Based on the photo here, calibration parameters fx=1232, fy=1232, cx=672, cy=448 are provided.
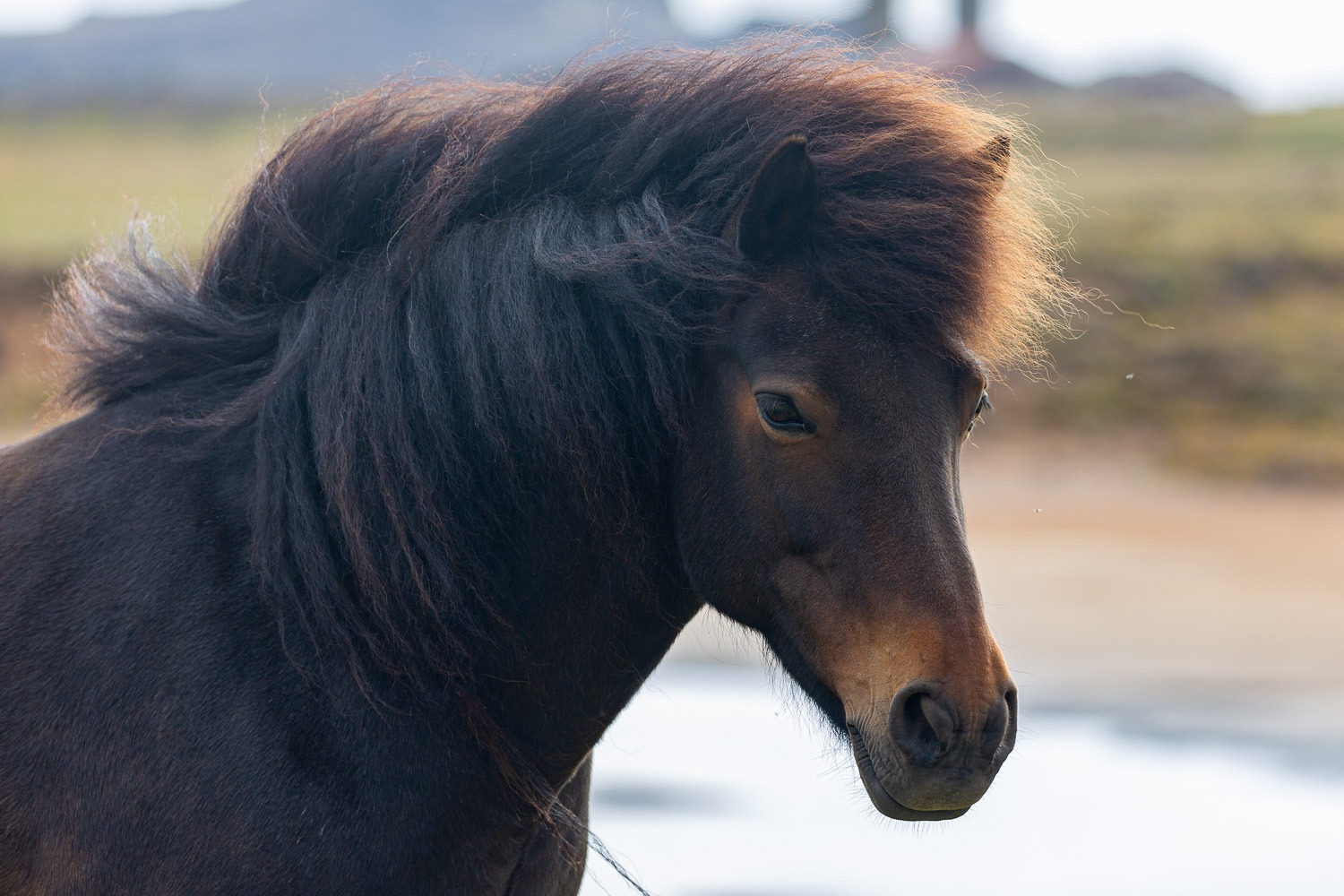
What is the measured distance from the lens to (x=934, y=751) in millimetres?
1717

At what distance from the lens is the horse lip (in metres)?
1.76

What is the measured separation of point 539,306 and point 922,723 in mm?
875

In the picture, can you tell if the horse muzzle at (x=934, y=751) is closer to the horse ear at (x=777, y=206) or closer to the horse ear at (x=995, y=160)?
the horse ear at (x=777, y=206)

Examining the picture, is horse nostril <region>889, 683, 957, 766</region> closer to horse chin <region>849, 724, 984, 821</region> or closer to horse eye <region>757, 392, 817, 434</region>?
horse chin <region>849, 724, 984, 821</region>

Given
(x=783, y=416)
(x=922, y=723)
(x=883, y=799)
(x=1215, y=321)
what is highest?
(x=783, y=416)

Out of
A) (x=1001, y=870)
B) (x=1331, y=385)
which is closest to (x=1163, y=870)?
(x=1001, y=870)

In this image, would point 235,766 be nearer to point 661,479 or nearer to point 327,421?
point 327,421

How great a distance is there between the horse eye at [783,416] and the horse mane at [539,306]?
0.16 metres

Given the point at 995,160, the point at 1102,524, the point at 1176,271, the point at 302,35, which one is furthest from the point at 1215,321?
the point at 302,35

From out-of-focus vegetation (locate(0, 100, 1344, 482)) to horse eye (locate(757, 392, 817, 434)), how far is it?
8.30m

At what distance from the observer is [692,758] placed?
19.5 ft

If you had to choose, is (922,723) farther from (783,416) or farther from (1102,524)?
(1102,524)

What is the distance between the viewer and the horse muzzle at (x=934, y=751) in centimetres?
171

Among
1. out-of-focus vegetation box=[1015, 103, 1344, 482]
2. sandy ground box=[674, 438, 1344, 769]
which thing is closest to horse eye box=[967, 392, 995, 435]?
sandy ground box=[674, 438, 1344, 769]
